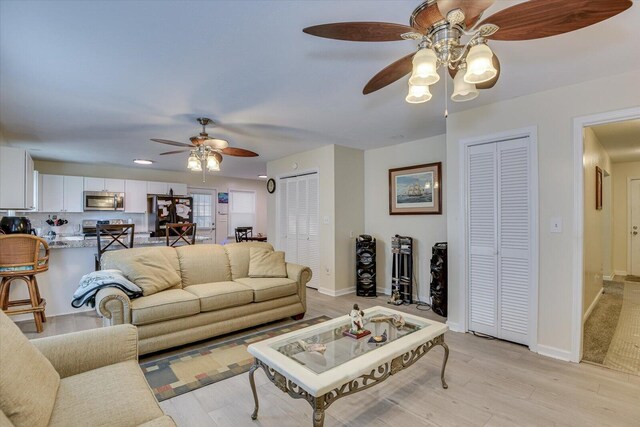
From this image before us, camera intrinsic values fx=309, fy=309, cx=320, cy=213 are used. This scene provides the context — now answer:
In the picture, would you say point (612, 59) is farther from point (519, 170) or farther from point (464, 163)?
point (464, 163)

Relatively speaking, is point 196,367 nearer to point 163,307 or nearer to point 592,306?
point 163,307

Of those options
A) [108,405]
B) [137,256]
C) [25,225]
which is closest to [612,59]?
[108,405]

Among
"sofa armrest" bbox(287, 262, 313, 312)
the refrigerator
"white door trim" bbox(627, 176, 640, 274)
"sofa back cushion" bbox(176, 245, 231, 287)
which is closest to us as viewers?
"sofa back cushion" bbox(176, 245, 231, 287)

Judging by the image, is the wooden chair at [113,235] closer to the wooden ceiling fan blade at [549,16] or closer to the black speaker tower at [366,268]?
the black speaker tower at [366,268]

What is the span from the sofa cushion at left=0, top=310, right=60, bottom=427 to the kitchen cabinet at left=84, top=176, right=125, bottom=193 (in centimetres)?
604

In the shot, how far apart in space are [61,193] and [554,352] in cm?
796

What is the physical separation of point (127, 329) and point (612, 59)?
3.71 meters

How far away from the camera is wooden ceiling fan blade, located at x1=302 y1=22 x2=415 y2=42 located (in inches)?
54.6

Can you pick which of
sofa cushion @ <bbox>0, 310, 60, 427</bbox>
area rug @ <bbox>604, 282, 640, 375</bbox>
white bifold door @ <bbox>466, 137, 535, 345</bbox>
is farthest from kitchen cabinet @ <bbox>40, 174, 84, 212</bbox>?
area rug @ <bbox>604, 282, 640, 375</bbox>

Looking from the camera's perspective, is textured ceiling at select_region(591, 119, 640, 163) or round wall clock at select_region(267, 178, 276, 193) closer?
textured ceiling at select_region(591, 119, 640, 163)

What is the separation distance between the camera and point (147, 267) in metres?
3.12

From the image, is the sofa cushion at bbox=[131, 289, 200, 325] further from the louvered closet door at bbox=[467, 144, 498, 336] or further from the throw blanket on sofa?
the louvered closet door at bbox=[467, 144, 498, 336]

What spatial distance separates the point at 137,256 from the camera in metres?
3.17

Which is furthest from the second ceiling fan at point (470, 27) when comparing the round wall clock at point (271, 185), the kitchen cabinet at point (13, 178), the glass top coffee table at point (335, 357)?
the round wall clock at point (271, 185)
